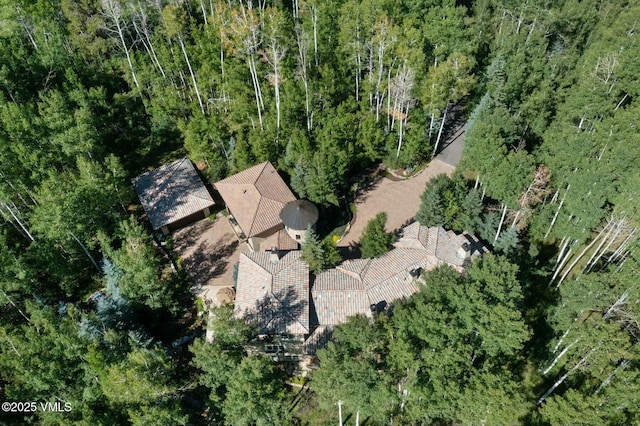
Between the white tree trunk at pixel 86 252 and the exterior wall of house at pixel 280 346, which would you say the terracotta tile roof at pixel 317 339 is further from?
the white tree trunk at pixel 86 252

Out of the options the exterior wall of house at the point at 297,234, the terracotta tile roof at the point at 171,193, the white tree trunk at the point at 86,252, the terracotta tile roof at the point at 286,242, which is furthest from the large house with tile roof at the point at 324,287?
the white tree trunk at the point at 86,252

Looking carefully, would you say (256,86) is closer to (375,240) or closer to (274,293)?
(375,240)

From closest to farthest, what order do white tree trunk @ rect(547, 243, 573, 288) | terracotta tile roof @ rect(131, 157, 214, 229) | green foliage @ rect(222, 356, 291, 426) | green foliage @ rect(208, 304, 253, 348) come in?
green foliage @ rect(222, 356, 291, 426), green foliage @ rect(208, 304, 253, 348), white tree trunk @ rect(547, 243, 573, 288), terracotta tile roof @ rect(131, 157, 214, 229)

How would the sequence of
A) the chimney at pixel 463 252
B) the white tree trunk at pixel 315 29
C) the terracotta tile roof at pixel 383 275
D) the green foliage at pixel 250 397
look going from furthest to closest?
the white tree trunk at pixel 315 29 → the chimney at pixel 463 252 → the terracotta tile roof at pixel 383 275 → the green foliage at pixel 250 397

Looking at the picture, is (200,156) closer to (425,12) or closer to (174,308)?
(174,308)

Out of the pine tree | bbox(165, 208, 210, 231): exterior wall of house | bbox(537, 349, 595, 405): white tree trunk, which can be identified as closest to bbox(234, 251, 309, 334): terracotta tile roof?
the pine tree

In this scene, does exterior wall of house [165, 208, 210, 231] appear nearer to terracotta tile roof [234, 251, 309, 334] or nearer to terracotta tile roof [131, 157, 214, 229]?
terracotta tile roof [131, 157, 214, 229]
